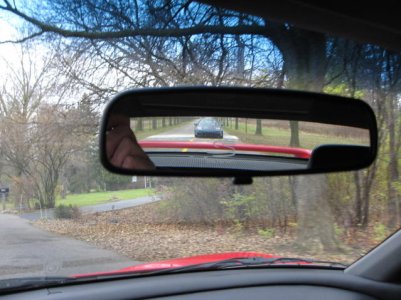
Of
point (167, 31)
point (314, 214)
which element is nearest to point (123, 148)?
point (167, 31)

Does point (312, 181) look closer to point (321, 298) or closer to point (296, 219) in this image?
point (296, 219)

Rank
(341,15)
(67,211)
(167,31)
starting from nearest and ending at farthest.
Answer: (341,15)
(67,211)
(167,31)

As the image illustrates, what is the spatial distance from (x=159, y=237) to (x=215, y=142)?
99.5 inches

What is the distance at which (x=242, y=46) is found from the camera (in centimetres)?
657

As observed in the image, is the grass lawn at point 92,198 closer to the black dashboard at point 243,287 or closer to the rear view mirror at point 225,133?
the black dashboard at point 243,287

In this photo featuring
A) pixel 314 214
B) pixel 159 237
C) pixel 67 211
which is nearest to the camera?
pixel 159 237

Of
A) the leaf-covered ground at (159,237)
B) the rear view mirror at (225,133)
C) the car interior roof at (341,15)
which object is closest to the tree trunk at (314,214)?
the leaf-covered ground at (159,237)

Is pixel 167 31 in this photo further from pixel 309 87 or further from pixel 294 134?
pixel 294 134

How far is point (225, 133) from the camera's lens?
3121 mm

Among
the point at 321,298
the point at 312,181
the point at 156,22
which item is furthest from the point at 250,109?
the point at 312,181

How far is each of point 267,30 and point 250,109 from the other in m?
3.08

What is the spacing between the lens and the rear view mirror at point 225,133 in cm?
251

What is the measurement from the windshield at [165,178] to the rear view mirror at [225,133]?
12.8 inches

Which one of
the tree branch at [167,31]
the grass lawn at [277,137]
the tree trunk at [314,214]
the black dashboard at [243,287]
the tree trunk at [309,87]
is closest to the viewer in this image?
the black dashboard at [243,287]
